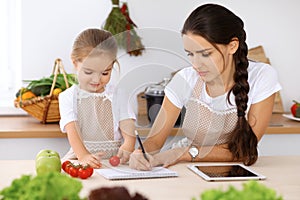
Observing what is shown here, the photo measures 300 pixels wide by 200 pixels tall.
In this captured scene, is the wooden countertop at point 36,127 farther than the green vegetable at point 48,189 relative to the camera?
Yes

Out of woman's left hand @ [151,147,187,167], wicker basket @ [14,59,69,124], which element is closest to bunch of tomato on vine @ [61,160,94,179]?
woman's left hand @ [151,147,187,167]

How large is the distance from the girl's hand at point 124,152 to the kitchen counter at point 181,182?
9 centimetres

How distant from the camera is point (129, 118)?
175cm

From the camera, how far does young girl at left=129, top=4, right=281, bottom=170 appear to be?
181cm

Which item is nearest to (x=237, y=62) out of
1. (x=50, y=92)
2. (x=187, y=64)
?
(x=187, y=64)

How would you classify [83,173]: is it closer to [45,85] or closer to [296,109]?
[45,85]

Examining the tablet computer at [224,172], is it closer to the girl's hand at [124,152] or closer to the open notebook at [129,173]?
the open notebook at [129,173]

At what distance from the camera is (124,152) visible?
1.75 metres

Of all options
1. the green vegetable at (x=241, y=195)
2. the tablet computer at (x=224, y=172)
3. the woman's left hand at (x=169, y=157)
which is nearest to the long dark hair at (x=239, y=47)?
the tablet computer at (x=224, y=172)

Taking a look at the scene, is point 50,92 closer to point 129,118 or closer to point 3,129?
point 3,129

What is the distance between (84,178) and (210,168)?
42 cm

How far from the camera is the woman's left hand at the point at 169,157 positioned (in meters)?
1.80

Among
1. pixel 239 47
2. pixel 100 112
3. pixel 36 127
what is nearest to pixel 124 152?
pixel 100 112

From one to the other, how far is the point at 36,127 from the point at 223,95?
1.22 m
